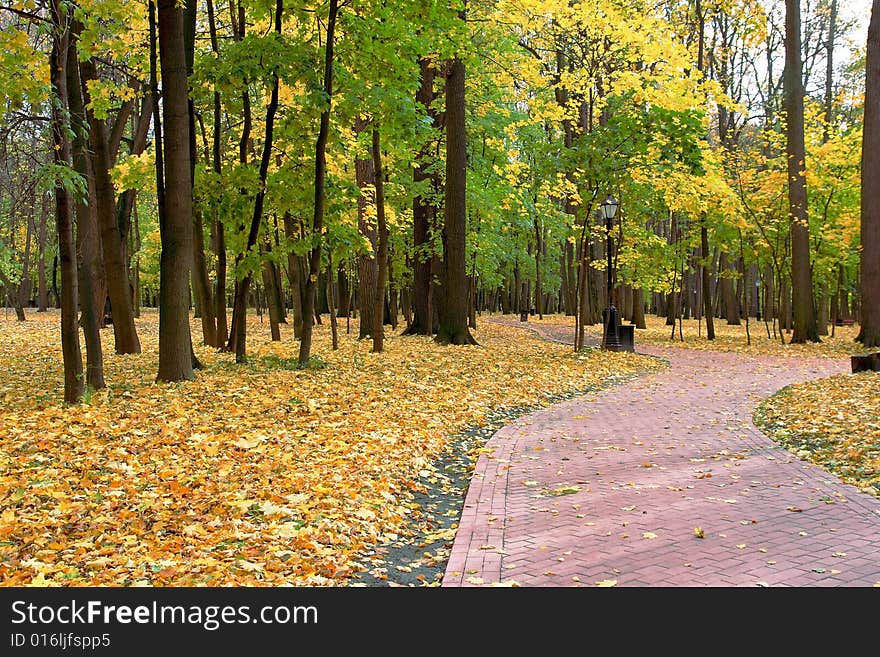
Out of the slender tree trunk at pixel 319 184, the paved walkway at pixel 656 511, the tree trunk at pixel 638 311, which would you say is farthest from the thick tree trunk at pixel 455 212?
the tree trunk at pixel 638 311

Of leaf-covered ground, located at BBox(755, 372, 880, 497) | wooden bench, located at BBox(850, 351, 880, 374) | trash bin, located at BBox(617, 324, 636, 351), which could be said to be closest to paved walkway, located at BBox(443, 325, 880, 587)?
leaf-covered ground, located at BBox(755, 372, 880, 497)

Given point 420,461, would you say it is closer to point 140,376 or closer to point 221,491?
point 221,491

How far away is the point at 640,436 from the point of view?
31.6 feet

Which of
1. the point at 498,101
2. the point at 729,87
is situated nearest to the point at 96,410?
the point at 498,101

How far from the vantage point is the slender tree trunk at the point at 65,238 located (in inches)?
353

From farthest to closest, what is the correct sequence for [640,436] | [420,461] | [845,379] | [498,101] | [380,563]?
[498,101]
[845,379]
[640,436]
[420,461]
[380,563]

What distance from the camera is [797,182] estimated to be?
2400cm

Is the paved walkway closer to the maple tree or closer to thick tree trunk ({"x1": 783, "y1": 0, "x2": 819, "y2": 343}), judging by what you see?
the maple tree

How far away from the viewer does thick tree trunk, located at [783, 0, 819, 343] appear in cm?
2383

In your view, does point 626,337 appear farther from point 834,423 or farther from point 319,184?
point 834,423

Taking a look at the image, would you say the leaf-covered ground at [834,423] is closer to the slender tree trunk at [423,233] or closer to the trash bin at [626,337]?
the trash bin at [626,337]

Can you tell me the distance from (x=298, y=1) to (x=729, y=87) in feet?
98.1

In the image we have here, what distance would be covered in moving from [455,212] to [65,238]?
1161cm

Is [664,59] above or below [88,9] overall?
above
